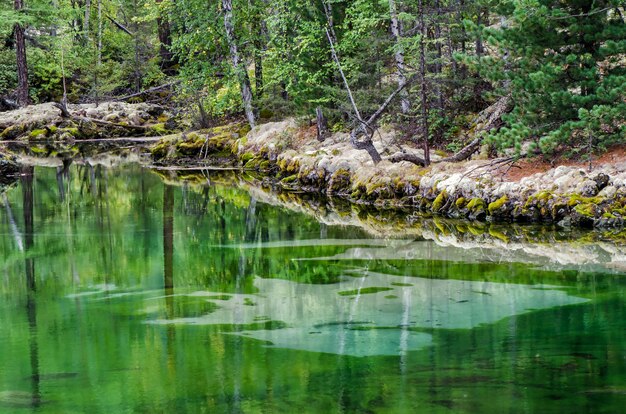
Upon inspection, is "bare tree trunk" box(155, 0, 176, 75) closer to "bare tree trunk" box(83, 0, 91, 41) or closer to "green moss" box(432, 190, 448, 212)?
"bare tree trunk" box(83, 0, 91, 41)

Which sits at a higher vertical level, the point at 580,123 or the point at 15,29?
the point at 15,29

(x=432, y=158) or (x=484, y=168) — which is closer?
(x=484, y=168)

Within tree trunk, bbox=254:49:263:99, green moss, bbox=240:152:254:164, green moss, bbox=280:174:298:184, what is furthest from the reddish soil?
tree trunk, bbox=254:49:263:99

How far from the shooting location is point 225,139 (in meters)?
29.5

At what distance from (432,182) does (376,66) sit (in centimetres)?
578

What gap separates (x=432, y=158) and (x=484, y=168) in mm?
2638

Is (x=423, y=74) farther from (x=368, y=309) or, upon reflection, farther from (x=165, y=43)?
(x=165, y=43)

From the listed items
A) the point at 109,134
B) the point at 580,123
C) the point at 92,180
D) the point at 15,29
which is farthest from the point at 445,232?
the point at 15,29

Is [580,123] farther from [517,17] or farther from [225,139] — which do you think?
[225,139]

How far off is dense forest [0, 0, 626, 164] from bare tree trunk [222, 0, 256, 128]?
0.05 metres

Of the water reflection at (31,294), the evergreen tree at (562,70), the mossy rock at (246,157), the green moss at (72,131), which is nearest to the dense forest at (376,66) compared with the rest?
the evergreen tree at (562,70)

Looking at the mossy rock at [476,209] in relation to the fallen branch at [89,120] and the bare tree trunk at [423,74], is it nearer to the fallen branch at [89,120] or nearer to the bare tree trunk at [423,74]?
the bare tree trunk at [423,74]

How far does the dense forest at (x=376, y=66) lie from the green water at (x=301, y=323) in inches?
151

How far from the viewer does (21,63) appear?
127 feet
